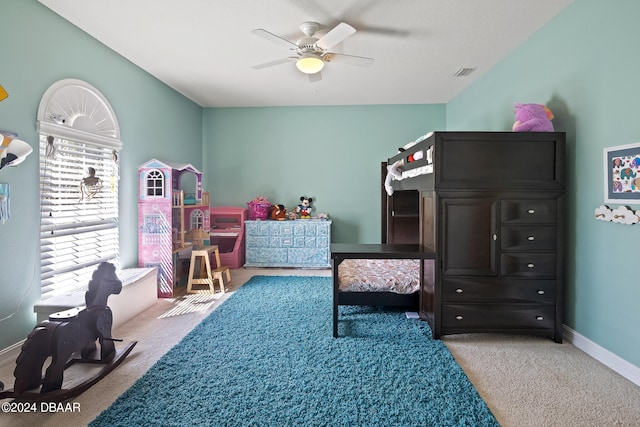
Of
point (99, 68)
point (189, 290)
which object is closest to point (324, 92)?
point (99, 68)

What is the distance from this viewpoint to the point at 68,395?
1.89m

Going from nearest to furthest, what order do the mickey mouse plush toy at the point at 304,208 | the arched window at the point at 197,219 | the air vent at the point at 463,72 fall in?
the air vent at the point at 463,72 → the arched window at the point at 197,219 → the mickey mouse plush toy at the point at 304,208

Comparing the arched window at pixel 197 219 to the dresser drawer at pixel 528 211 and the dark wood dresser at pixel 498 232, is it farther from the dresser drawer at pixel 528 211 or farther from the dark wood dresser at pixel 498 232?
the dresser drawer at pixel 528 211

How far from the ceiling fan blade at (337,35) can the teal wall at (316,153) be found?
2.79 meters

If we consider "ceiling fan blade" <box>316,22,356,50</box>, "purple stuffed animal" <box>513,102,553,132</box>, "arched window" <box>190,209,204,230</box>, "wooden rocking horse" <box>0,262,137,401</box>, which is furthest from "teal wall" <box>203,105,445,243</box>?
"wooden rocking horse" <box>0,262,137,401</box>

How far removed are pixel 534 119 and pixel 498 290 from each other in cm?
140

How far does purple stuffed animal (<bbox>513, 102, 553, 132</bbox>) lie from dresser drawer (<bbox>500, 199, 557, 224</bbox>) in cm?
58

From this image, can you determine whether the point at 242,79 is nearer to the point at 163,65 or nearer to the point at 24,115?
the point at 163,65

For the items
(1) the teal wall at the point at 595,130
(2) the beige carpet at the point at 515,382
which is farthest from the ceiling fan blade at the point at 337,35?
(2) the beige carpet at the point at 515,382

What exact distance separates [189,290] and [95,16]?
2899 millimetres

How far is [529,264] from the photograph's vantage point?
2656 millimetres

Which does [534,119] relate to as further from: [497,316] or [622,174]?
[497,316]

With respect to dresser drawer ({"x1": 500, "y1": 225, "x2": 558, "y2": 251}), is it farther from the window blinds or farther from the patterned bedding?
the window blinds

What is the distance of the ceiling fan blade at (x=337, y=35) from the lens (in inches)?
99.6
